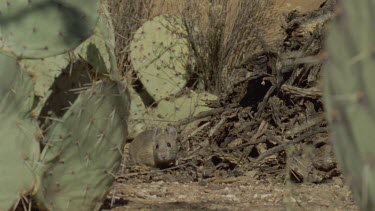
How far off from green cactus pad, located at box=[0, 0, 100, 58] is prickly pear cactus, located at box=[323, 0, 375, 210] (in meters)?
2.15

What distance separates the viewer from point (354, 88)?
2045 mm

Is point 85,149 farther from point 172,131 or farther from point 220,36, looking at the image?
point 220,36

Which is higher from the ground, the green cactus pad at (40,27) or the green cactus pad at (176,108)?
the green cactus pad at (40,27)

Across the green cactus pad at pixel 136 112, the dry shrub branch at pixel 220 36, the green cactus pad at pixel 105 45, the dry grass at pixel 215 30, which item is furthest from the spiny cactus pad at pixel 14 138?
the dry shrub branch at pixel 220 36

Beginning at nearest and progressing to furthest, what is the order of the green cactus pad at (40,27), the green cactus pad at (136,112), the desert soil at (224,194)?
the green cactus pad at (40,27) < the desert soil at (224,194) < the green cactus pad at (136,112)

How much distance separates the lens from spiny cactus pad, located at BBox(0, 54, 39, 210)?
3.84 meters

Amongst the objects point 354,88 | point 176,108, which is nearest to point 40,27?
point 354,88

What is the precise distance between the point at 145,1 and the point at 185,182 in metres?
3.83

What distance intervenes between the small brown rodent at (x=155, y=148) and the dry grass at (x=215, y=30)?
1662mm

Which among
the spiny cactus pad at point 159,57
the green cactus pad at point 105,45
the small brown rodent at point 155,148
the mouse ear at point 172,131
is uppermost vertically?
the green cactus pad at point 105,45

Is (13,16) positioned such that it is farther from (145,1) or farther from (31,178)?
(145,1)

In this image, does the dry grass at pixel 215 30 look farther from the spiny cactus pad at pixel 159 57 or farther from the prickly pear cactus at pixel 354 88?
the prickly pear cactus at pixel 354 88

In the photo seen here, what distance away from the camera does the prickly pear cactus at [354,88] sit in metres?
2.04

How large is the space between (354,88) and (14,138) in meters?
2.16
